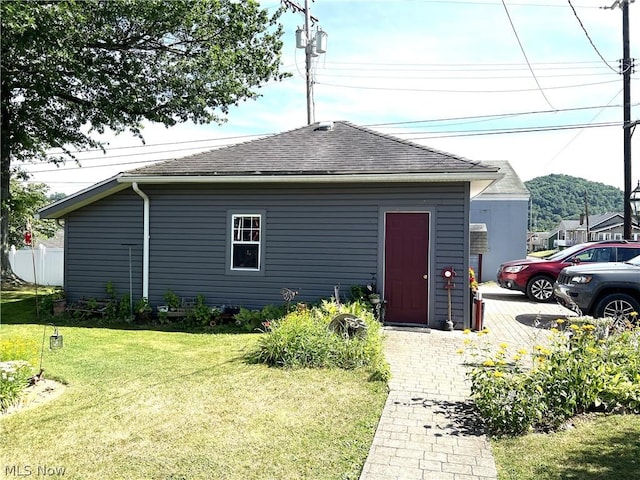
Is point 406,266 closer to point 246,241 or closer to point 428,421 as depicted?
point 246,241

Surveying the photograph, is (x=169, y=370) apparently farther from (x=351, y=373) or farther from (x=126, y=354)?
(x=351, y=373)

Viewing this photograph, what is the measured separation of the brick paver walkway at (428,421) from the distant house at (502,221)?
1232 cm

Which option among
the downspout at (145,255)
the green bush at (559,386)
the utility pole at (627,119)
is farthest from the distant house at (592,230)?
the downspout at (145,255)

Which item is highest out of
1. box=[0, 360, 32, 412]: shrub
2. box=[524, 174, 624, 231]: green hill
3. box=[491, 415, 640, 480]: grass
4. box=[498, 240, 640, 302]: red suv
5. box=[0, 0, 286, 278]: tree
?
box=[524, 174, 624, 231]: green hill

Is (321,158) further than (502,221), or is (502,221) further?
(502,221)

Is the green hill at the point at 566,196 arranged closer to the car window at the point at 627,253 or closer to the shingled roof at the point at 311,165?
the car window at the point at 627,253

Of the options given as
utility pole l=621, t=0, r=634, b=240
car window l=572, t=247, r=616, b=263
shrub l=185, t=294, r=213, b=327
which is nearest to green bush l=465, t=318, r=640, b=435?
shrub l=185, t=294, r=213, b=327

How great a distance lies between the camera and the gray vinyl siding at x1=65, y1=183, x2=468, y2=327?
8.55 m

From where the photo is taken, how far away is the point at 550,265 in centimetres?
1231

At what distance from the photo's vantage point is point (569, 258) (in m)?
12.1

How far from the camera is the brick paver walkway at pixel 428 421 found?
3246 mm

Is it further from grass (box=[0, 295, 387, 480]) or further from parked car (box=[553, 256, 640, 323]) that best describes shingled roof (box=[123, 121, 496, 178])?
grass (box=[0, 295, 387, 480])

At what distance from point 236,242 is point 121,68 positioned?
28.6 feet

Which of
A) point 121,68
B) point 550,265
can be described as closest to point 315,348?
point 550,265
